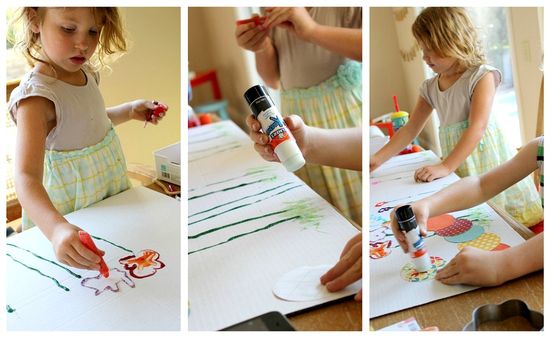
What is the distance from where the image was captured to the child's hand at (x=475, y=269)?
2.49 ft

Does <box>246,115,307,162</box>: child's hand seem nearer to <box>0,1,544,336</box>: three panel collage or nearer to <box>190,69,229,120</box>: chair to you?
<box>0,1,544,336</box>: three panel collage

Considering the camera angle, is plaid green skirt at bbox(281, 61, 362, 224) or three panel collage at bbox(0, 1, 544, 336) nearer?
three panel collage at bbox(0, 1, 544, 336)

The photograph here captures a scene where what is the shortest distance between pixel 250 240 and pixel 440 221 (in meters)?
0.30

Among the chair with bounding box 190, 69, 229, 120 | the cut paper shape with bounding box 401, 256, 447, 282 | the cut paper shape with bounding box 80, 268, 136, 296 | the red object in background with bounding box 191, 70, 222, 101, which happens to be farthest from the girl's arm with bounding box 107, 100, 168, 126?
the red object in background with bounding box 191, 70, 222, 101

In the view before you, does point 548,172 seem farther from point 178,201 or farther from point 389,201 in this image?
point 178,201

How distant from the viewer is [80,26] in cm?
84

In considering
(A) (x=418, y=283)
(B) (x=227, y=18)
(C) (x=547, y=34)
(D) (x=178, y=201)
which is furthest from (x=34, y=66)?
(B) (x=227, y=18)

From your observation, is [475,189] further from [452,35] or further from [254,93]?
[254,93]

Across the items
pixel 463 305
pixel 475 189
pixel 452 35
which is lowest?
pixel 463 305

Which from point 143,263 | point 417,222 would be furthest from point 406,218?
point 143,263

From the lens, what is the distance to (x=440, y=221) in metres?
0.83

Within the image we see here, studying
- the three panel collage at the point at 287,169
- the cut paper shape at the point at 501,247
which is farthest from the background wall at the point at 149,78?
the cut paper shape at the point at 501,247

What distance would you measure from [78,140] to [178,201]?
0.18 m

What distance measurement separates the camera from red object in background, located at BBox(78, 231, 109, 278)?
80 centimetres
